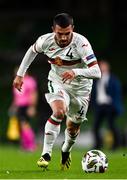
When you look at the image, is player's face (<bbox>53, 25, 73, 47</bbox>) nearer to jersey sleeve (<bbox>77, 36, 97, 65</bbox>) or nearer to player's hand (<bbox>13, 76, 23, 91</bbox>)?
jersey sleeve (<bbox>77, 36, 97, 65</bbox>)

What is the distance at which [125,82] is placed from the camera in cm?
3494

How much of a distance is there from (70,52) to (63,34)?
1.41 feet

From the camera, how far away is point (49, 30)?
36.2 meters

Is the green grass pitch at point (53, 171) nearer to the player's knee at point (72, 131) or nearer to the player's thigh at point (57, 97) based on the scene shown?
the player's knee at point (72, 131)

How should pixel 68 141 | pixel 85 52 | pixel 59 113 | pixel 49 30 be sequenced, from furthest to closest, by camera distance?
pixel 49 30 < pixel 68 141 < pixel 85 52 < pixel 59 113

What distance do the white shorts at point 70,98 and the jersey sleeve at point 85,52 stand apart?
0.68m

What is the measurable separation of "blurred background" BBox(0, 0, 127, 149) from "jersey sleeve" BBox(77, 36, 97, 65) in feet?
59.7

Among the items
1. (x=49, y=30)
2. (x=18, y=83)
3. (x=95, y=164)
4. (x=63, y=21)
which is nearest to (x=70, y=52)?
(x=63, y=21)

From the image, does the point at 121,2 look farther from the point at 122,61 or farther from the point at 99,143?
the point at 99,143

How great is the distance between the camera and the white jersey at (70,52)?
1470cm

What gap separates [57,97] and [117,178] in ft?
6.78

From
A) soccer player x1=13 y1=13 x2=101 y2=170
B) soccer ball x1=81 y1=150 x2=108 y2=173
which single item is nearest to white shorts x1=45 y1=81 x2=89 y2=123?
soccer player x1=13 y1=13 x2=101 y2=170

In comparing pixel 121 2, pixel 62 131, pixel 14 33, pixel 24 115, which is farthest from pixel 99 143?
pixel 121 2

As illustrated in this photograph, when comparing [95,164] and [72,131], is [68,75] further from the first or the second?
[72,131]
